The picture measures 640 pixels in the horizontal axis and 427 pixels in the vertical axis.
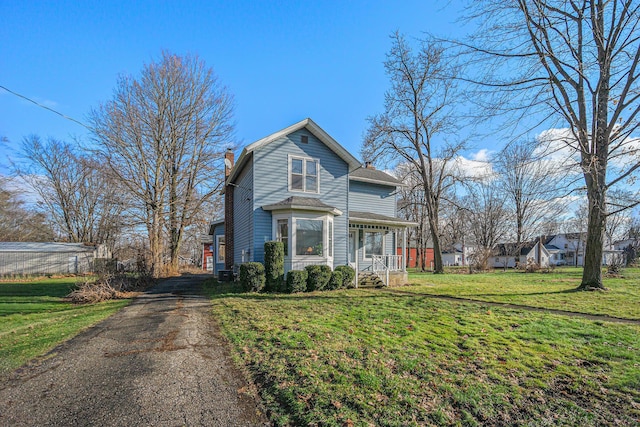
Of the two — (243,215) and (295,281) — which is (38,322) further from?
(243,215)

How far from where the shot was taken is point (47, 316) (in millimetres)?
8375

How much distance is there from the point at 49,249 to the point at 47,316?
21435 mm

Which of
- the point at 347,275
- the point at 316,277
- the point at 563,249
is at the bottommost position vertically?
the point at 563,249

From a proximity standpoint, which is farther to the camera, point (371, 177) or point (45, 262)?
point (45, 262)

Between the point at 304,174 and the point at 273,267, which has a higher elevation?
the point at 304,174

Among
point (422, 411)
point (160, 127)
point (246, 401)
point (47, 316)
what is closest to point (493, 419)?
point (422, 411)

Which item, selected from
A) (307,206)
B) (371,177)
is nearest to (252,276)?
(307,206)

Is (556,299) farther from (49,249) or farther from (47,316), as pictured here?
(49,249)

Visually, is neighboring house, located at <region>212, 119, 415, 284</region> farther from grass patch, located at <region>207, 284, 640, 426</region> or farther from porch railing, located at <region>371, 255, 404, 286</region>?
grass patch, located at <region>207, 284, 640, 426</region>

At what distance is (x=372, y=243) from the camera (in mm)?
17375

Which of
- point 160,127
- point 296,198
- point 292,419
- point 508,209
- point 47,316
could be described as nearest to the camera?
point 292,419

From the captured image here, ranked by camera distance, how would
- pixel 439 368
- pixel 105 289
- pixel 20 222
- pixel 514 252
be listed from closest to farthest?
pixel 439 368, pixel 105 289, pixel 20 222, pixel 514 252

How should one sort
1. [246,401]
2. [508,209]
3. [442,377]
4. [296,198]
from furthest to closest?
1. [508,209]
2. [296,198]
3. [442,377]
4. [246,401]

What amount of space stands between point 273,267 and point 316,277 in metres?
1.70
